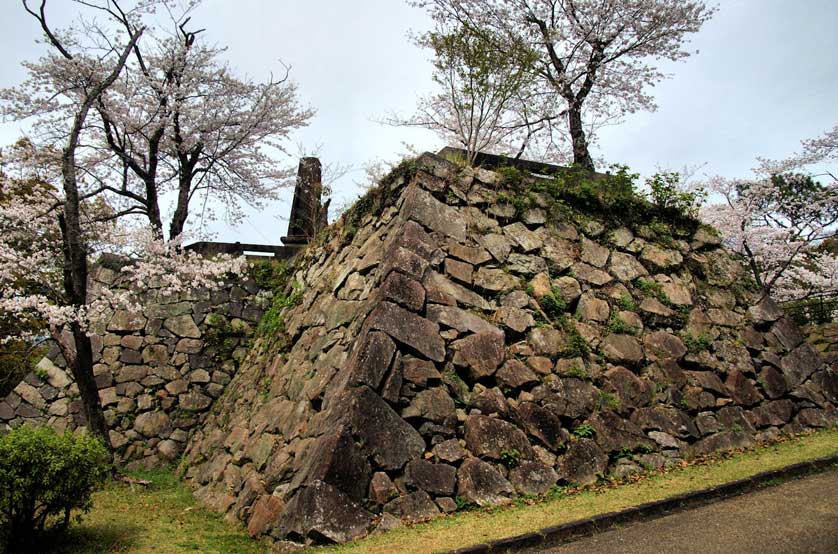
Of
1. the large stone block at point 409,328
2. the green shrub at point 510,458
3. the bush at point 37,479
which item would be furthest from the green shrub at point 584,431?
the bush at point 37,479

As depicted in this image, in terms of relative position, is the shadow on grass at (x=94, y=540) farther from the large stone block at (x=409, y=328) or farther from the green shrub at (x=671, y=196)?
the green shrub at (x=671, y=196)

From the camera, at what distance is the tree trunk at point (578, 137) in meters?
14.8

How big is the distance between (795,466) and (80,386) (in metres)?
9.75

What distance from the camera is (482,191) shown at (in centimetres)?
863

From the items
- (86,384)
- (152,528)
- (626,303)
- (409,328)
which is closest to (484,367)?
(409,328)

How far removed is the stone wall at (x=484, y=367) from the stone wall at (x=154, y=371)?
0.92 m

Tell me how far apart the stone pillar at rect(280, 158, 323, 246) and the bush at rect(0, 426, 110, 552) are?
24.6 ft

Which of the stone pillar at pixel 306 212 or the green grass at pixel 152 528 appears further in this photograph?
the stone pillar at pixel 306 212

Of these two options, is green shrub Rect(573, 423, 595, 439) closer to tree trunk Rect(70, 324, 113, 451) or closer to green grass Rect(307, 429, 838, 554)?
green grass Rect(307, 429, 838, 554)

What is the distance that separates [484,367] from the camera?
22.1 ft

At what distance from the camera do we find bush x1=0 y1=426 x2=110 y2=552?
5219 mm

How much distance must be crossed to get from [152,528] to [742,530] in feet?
20.0

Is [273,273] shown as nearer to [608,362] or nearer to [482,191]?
[482,191]

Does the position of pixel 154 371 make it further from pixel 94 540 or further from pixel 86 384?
pixel 94 540
